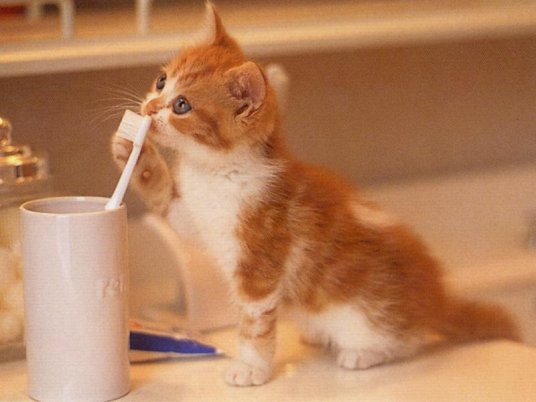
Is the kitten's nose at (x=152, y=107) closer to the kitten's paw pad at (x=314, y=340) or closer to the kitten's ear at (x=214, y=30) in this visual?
the kitten's ear at (x=214, y=30)

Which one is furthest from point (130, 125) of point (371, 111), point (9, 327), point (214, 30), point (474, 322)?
point (371, 111)

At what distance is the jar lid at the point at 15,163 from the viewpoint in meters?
0.93

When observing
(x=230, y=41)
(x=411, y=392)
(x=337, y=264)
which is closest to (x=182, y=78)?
(x=230, y=41)

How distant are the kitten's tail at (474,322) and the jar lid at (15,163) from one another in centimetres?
45

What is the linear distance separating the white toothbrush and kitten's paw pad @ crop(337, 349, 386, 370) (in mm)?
283

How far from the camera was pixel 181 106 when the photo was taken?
0.87m

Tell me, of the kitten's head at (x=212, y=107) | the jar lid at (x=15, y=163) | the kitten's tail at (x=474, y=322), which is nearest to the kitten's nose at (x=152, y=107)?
the kitten's head at (x=212, y=107)

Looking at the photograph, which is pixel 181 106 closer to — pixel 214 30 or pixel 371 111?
pixel 214 30

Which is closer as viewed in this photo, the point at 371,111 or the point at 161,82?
the point at 161,82

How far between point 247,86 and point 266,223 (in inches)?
5.2

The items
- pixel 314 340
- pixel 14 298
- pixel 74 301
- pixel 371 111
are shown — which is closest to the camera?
pixel 74 301

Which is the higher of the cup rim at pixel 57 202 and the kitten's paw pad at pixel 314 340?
the cup rim at pixel 57 202

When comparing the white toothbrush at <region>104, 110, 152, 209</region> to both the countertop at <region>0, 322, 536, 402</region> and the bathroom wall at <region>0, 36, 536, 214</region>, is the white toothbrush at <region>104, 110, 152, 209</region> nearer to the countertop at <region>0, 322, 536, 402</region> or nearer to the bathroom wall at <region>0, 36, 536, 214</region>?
the countertop at <region>0, 322, 536, 402</region>

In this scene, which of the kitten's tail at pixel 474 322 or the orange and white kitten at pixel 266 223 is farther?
the kitten's tail at pixel 474 322
